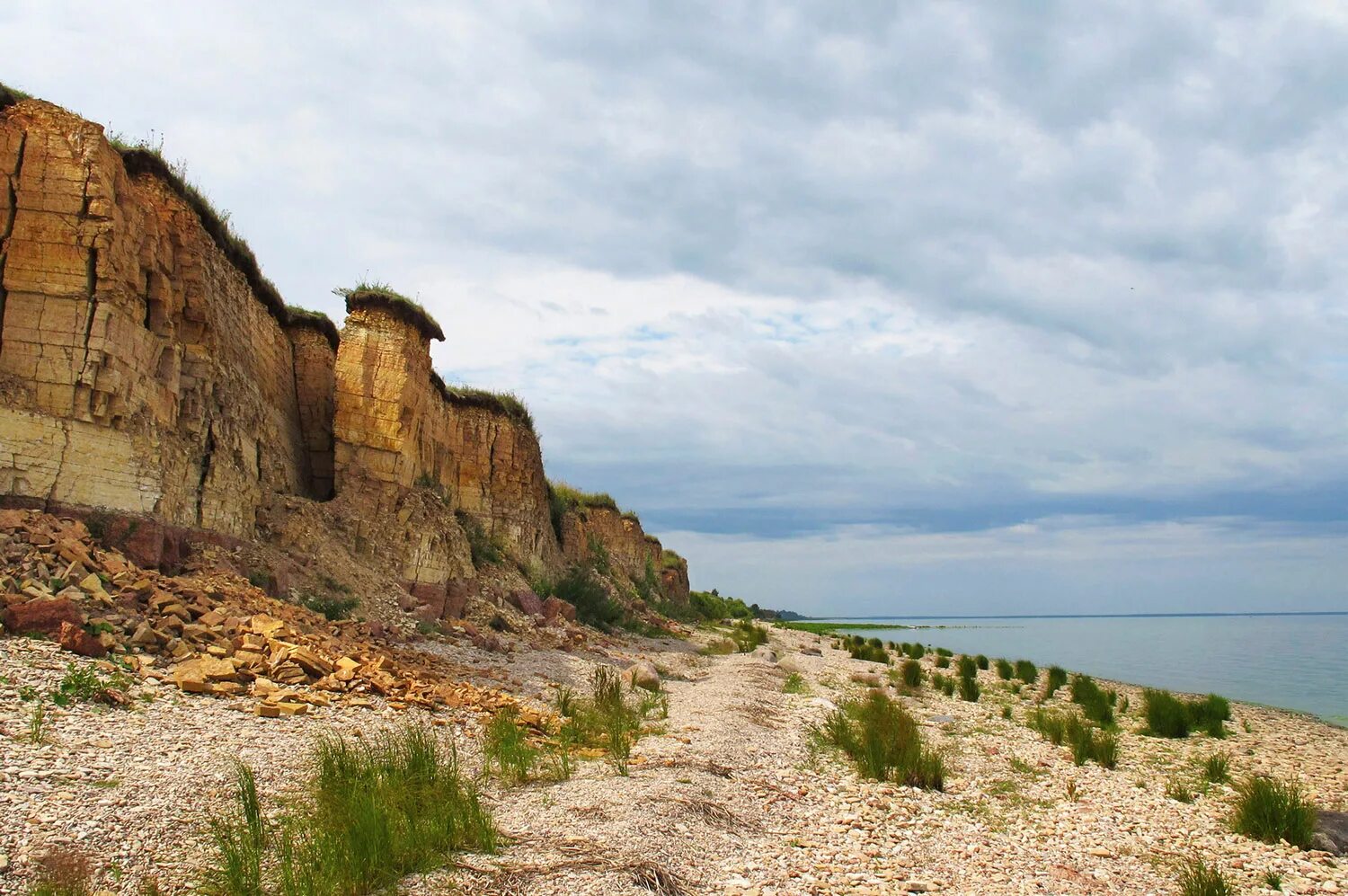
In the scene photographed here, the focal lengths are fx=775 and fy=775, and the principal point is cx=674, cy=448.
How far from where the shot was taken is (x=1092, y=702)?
16594mm

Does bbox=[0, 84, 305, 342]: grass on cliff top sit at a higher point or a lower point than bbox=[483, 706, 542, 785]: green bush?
higher

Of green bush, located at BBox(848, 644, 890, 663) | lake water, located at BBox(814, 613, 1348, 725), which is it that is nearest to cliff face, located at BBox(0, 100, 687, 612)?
green bush, located at BBox(848, 644, 890, 663)

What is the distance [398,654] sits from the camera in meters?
12.4

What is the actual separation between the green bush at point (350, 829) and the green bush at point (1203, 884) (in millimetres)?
5119

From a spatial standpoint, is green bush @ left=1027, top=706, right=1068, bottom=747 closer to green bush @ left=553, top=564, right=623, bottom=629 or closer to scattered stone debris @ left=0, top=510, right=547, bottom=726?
scattered stone debris @ left=0, top=510, right=547, bottom=726

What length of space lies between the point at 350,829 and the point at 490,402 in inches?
956

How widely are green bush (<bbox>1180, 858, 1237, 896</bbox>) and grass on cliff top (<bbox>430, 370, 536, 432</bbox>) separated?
896 inches

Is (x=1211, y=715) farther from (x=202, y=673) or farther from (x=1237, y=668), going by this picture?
(x=1237, y=668)

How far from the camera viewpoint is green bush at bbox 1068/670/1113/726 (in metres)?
14.9

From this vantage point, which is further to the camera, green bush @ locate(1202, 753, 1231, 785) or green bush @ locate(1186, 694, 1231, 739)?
green bush @ locate(1186, 694, 1231, 739)

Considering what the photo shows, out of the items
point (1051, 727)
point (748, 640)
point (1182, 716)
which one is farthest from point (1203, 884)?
point (748, 640)

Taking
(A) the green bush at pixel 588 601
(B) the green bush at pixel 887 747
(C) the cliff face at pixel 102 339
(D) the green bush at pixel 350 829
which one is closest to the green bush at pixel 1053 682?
(B) the green bush at pixel 887 747

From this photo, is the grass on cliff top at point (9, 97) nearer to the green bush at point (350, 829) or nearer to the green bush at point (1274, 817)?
the green bush at point (350, 829)

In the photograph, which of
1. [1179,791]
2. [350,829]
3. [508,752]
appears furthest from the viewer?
[1179,791]
